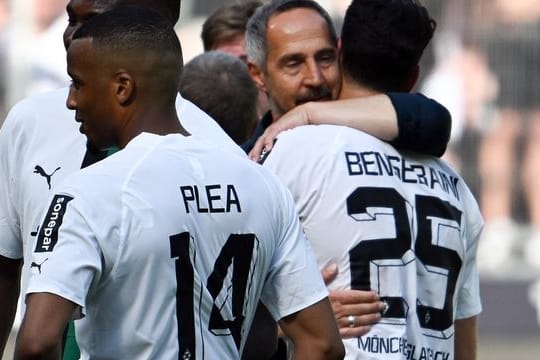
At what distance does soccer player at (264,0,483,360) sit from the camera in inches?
153

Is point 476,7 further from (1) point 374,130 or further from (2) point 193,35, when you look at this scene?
(1) point 374,130

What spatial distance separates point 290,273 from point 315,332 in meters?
0.16

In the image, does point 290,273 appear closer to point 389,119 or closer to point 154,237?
point 154,237

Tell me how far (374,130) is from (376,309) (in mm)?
515

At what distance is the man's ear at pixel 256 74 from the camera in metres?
4.79

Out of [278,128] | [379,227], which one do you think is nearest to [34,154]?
[278,128]

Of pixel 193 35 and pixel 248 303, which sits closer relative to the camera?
pixel 248 303

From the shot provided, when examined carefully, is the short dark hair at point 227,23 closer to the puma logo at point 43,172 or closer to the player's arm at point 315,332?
the puma logo at point 43,172

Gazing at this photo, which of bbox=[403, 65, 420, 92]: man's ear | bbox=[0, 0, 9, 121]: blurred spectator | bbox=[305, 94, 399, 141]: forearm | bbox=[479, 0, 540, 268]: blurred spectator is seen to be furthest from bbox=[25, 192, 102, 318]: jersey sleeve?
bbox=[479, 0, 540, 268]: blurred spectator

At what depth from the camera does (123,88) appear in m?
3.32

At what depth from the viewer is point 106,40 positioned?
11.0ft

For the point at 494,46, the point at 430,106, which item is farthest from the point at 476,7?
the point at 430,106

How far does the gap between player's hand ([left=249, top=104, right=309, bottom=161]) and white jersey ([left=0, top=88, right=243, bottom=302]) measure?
130 mm

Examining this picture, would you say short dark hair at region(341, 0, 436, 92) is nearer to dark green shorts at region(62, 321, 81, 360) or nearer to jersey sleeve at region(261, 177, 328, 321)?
jersey sleeve at region(261, 177, 328, 321)
